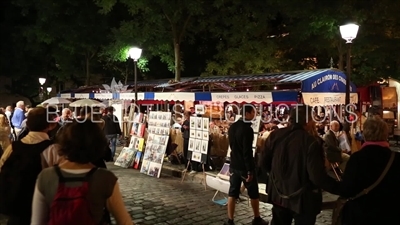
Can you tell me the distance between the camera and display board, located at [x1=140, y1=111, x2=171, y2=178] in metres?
10.6

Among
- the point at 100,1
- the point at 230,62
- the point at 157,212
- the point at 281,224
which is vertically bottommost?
the point at 157,212

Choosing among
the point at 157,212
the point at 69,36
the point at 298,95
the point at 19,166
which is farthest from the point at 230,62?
the point at 19,166

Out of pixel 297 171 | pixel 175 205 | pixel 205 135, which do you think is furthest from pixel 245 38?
pixel 297 171

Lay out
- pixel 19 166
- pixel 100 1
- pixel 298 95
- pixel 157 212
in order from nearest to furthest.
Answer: pixel 19 166 < pixel 157 212 < pixel 298 95 < pixel 100 1

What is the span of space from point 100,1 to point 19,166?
18611mm

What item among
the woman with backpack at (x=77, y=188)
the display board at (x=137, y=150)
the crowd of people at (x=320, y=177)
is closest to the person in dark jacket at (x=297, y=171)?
the crowd of people at (x=320, y=177)

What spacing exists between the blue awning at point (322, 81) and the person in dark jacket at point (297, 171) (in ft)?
22.2

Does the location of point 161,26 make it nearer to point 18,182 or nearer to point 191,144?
point 191,144

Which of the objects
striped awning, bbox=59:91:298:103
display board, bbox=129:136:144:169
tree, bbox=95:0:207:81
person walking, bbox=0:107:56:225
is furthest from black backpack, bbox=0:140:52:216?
tree, bbox=95:0:207:81

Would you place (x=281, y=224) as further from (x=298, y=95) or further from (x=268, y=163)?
(x=298, y=95)

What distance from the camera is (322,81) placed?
1116 cm

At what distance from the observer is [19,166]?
10.6 ft

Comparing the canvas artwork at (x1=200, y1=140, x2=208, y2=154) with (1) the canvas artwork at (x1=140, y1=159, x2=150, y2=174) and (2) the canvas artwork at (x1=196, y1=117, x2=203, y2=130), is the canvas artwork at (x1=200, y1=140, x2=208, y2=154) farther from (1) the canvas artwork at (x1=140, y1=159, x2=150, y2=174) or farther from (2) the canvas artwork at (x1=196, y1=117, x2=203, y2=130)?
(1) the canvas artwork at (x1=140, y1=159, x2=150, y2=174)

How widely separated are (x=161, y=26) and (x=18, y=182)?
53.2ft
